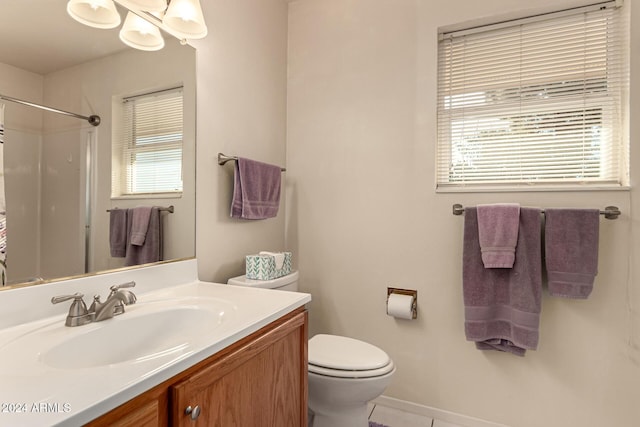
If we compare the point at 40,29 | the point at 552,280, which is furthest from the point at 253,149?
the point at 552,280

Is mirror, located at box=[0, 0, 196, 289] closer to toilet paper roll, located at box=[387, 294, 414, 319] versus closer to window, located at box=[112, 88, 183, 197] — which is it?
window, located at box=[112, 88, 183, 197]

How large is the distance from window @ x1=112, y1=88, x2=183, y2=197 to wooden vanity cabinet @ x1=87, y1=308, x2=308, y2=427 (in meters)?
0.75

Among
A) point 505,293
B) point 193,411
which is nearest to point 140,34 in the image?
point 193,411

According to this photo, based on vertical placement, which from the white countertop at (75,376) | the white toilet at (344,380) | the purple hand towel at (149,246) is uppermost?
the purple hand towel at (149,246)

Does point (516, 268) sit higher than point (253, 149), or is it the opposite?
point (253, 149)

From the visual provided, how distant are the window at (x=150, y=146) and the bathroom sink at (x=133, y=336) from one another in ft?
1.52

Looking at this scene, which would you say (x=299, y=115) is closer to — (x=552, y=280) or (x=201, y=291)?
(x=201, y=291)

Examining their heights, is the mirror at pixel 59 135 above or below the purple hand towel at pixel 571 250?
above

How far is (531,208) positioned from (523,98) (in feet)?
1.97

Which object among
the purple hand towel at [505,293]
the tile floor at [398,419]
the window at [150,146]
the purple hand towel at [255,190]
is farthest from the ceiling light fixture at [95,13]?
the tile floor at [398,419]

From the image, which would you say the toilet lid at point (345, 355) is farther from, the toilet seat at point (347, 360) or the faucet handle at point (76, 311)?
the faucet handle at point (76, 311)

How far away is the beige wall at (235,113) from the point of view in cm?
158

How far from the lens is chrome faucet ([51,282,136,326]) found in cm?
94

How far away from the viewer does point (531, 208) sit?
5.26 ft
